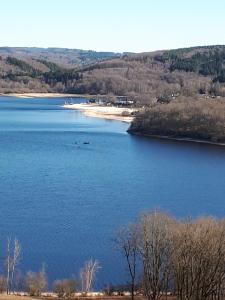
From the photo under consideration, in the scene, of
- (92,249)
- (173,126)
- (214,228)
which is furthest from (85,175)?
Answer: (173,126)

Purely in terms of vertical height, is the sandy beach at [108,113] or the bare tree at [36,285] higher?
the sandy beach at [108,113]

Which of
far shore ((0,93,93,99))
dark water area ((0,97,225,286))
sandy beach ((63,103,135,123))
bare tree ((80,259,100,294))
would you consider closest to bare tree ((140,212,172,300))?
bare tree ((80,259,100,294))

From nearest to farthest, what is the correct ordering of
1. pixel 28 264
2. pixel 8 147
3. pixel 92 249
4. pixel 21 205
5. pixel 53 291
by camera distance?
pixel 53 291, pixel 28 264, pixel 92 249, pixel 21 205, pixel 8 147

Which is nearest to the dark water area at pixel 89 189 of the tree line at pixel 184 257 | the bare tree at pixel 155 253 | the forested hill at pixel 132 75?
the bare tree at pixel 155 253

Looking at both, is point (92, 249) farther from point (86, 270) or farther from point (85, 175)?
point (85, 175)

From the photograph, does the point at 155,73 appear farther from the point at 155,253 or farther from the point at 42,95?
the point at 155,253

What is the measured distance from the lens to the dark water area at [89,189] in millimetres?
14898

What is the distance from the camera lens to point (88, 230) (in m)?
16.4

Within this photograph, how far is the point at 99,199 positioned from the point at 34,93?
263 feet

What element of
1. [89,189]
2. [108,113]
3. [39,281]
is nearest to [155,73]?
[108,113]

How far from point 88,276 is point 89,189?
967 centimetres

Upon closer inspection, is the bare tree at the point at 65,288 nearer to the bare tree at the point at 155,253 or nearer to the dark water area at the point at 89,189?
the dark water area at the point at 89,189

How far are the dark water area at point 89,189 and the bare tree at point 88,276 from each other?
0.28 meters

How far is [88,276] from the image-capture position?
12336 mm
